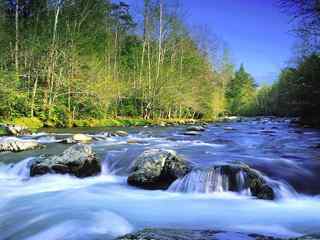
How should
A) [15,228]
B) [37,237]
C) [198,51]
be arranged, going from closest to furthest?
1. [37,237]
2. [15,228]
3. [198,51]

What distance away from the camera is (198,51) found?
1684 inches

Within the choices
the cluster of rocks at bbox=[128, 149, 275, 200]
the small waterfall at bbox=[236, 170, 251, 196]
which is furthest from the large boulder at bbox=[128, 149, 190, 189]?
the small waterfall at bbox=[236, 170, 251, 196]

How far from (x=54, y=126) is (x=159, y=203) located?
1695cm

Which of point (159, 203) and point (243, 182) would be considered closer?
point (159, 203)

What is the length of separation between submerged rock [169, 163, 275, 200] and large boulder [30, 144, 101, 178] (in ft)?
7.89

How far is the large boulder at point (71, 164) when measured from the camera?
30.0 feet

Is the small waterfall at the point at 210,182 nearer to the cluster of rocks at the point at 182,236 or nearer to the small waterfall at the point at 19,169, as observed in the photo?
the cluster of rocks at the point at 182,236

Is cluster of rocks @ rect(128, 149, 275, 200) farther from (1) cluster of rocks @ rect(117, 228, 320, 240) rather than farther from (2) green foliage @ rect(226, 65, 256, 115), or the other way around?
(2) green foliage @ rect(226, 65, 256, 115)

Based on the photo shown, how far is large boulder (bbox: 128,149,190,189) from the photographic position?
8.16 meters

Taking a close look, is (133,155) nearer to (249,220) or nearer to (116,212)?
(116,212)

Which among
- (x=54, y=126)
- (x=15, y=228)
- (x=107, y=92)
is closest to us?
(x=15, y=228)

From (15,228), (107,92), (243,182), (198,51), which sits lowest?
(15,228)

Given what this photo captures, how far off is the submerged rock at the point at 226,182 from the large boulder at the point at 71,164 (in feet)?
7.89

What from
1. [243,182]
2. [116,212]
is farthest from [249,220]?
[116,212]
